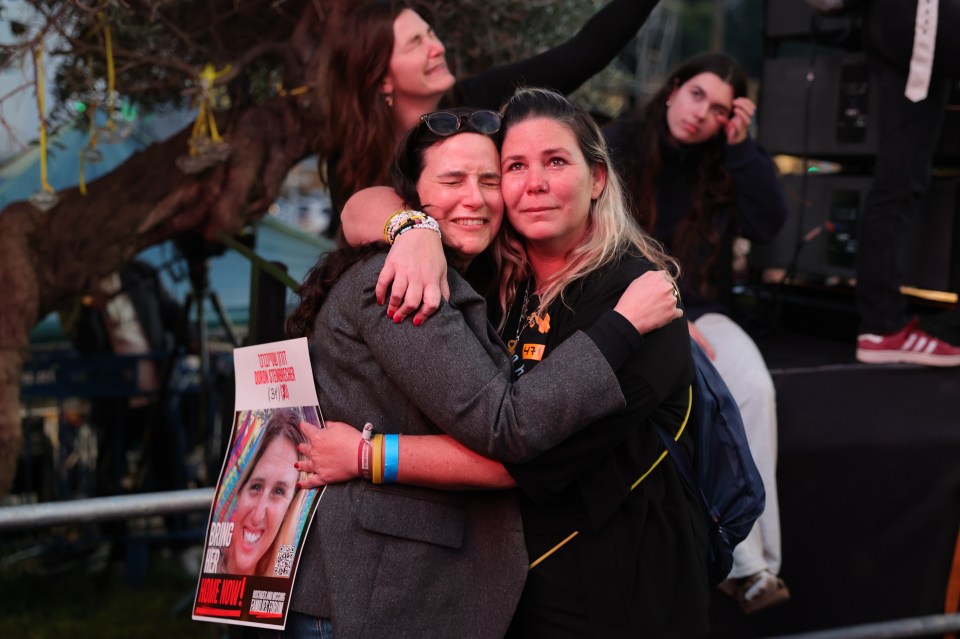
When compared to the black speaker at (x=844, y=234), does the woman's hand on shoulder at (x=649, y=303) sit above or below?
below

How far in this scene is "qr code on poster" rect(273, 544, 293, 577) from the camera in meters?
1.89

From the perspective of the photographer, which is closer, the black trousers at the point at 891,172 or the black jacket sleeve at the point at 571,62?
the black jacket sleeve at the point at 571,62

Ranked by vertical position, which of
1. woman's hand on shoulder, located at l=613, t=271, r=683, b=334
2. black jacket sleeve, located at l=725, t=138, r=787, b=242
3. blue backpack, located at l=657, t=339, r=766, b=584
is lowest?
blue backpack, located at l=657, t=339, r=766, b=584

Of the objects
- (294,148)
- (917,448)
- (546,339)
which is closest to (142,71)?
(294,148)

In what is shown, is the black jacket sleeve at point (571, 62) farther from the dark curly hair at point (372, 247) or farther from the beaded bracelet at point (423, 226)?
the beaded bracelet at point (423, 226)

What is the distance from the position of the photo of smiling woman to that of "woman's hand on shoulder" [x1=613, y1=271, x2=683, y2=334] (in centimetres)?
65

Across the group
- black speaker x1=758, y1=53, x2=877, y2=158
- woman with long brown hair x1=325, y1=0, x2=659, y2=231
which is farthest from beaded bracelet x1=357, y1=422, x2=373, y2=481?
black speaker x1=758, y1=53, x2=877, y2=158

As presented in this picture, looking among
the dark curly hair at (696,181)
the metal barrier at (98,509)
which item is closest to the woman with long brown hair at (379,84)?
the dark curly hair at (696,181)

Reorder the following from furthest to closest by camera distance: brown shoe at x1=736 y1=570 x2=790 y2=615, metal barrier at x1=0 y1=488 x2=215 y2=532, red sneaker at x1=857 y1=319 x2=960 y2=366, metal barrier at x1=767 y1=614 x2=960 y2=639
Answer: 1. red sneaker at x1=857 y1=319 x2=960 y2=366
2. metal barrier at x1=767 y1=614 x2=960 y2=639
3. brown shoe at x1=736 y1=570 x2=790 y2=615
4. metal barrier at x1=0 y1=488 x2=215 y2=532

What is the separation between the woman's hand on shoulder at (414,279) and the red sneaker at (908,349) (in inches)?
86.9

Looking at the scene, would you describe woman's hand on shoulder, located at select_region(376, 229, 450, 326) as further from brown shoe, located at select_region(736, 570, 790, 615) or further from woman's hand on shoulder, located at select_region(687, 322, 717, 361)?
brown shoe, located at select_region(736, 570, 790, 615)

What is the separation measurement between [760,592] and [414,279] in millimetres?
1741

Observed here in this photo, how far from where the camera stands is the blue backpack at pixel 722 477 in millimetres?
2172

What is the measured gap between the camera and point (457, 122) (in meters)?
1.98
